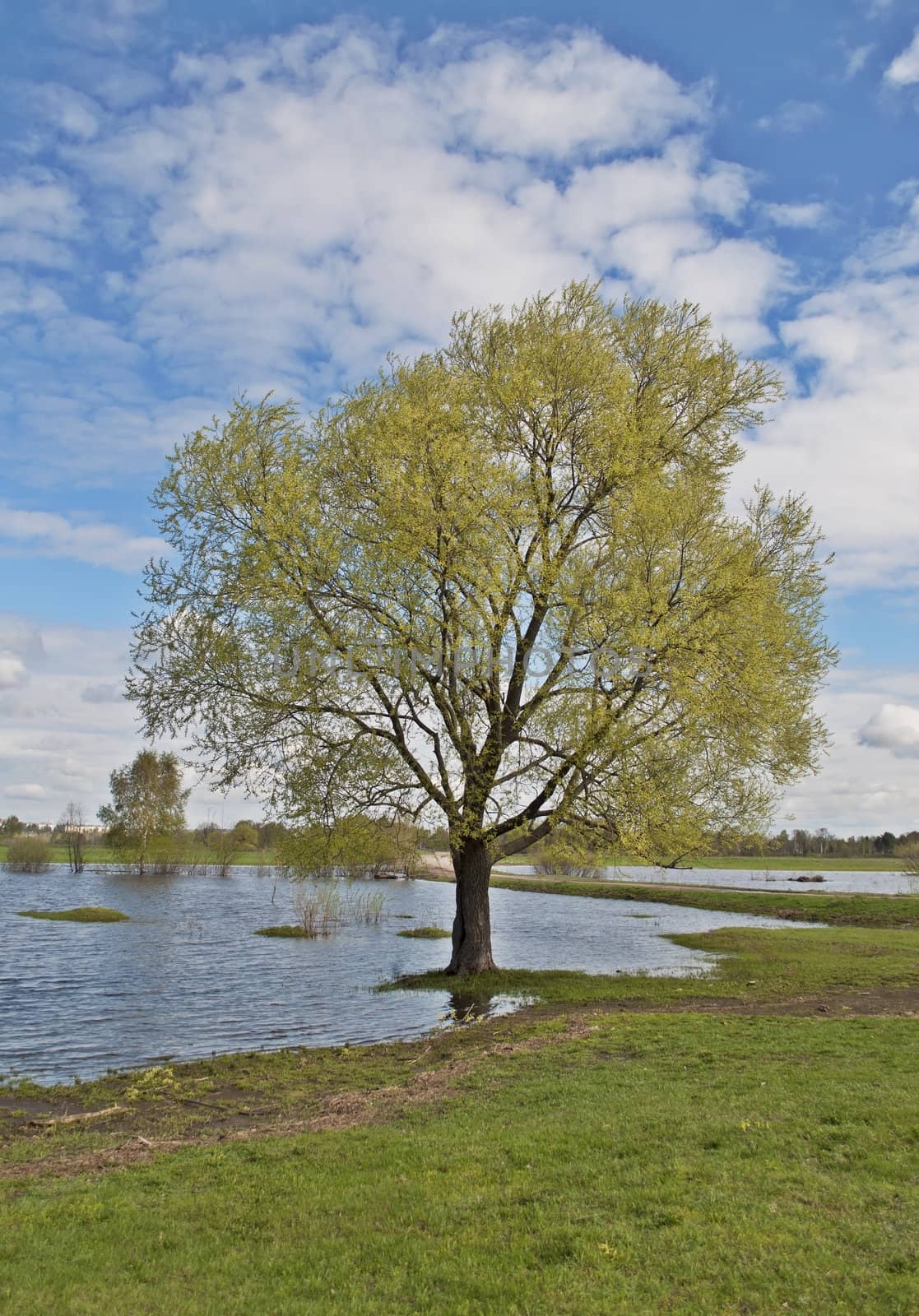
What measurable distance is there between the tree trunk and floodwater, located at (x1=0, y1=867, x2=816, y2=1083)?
1382 mm

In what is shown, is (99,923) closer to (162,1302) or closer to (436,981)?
(436,981)

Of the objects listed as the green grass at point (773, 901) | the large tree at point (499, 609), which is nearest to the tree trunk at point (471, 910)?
the large tree at point (499, 609)

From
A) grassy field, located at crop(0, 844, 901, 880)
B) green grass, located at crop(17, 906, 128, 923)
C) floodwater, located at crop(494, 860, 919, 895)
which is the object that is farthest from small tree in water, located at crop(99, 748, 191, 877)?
floodwater, located at crop(494, 860, 919, 895)

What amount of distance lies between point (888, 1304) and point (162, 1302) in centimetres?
470

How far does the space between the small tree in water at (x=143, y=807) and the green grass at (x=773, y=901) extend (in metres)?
31.1

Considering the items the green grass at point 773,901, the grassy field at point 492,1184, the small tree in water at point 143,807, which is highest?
the small tree in water at point 143,807

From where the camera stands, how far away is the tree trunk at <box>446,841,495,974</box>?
2103 cm

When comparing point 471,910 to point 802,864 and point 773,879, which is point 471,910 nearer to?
point 773,879

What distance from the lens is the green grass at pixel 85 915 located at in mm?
39375

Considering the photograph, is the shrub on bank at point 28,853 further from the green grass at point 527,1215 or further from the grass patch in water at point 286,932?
the green grass at point 527,1215

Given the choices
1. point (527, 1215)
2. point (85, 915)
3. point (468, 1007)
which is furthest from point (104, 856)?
point (527, 1215)

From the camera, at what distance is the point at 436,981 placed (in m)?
21.2

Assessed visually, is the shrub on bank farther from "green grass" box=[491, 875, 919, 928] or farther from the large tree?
the large tree

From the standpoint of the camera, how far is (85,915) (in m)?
40.0
